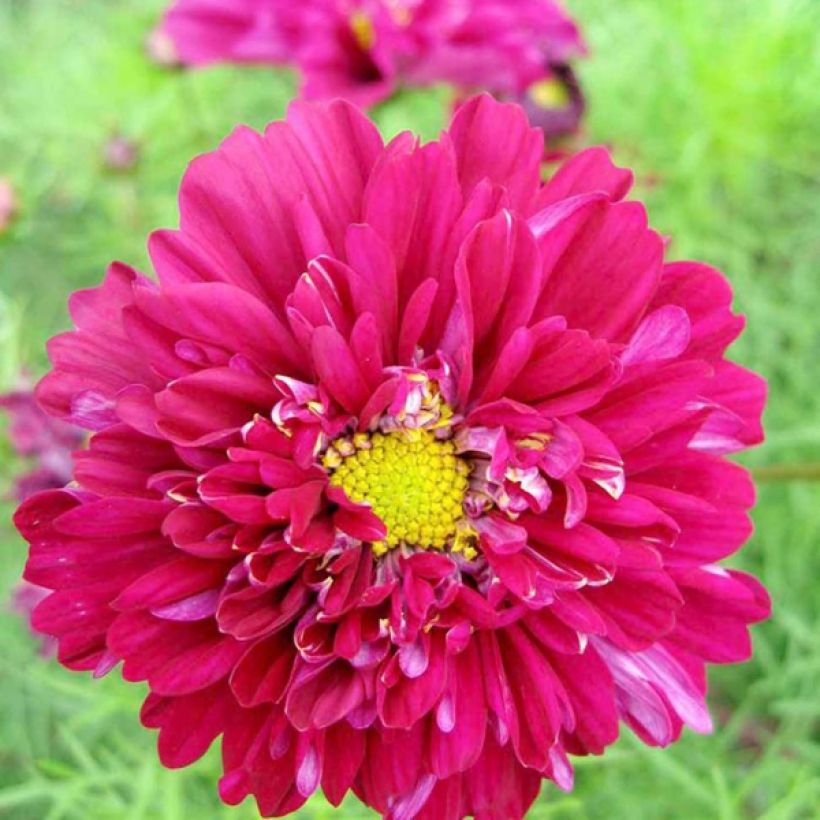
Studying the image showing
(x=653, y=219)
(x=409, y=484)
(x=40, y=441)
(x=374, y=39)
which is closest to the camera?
(x=409, y=484)

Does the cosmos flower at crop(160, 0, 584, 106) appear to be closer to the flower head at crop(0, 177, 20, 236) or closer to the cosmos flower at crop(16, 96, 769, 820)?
the flower head at crop(0, 177, 20, 236)

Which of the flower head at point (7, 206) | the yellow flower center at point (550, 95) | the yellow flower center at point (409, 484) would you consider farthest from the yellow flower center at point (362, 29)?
the yellow flower center at point (409, 484)

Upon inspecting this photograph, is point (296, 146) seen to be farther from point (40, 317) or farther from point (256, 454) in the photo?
point (40, 317)

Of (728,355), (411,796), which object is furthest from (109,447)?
(728,355)

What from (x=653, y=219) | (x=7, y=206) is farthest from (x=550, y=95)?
(x=7, y=206)

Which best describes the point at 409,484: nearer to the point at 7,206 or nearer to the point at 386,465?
the point at 386,465

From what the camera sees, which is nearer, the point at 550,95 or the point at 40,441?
the point at 40,441

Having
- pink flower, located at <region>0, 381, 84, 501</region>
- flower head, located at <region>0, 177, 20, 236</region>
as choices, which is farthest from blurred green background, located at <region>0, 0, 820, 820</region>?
pink flower, located at <region>0, 381, 84, 501</region>

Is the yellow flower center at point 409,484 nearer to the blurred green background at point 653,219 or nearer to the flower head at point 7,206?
the blurred green background at point 653,219
